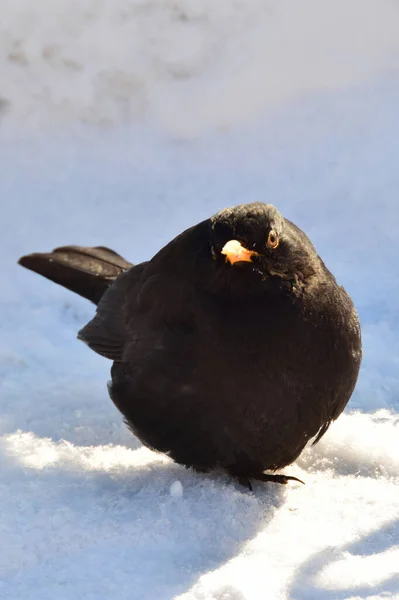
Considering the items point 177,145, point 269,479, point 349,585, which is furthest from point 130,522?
point 177,145

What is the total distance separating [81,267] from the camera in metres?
4.13

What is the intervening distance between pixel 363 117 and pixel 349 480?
116 inches

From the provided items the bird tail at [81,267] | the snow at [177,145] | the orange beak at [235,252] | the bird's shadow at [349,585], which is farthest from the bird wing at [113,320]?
the bird's shadow at [349,585]

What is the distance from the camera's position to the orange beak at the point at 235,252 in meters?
2.89

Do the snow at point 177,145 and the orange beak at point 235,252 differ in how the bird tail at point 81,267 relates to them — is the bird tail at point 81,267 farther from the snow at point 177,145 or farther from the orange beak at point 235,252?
the orange beak at point 235,252

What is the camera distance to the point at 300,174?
17.9ft

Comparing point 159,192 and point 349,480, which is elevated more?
point 159,192

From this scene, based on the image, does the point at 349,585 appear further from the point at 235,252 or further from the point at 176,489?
the point at 235,252

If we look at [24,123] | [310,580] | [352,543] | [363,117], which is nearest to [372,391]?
[352,543]

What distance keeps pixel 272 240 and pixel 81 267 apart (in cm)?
137

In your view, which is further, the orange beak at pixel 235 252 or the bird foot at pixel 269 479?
the bird foot at pixel 269 479

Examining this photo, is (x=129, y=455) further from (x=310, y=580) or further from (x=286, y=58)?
(x=286, y=58)

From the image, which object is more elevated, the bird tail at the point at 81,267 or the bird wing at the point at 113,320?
the bird tail at the point at 81,267

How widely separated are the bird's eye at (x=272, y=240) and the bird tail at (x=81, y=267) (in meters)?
1.22
